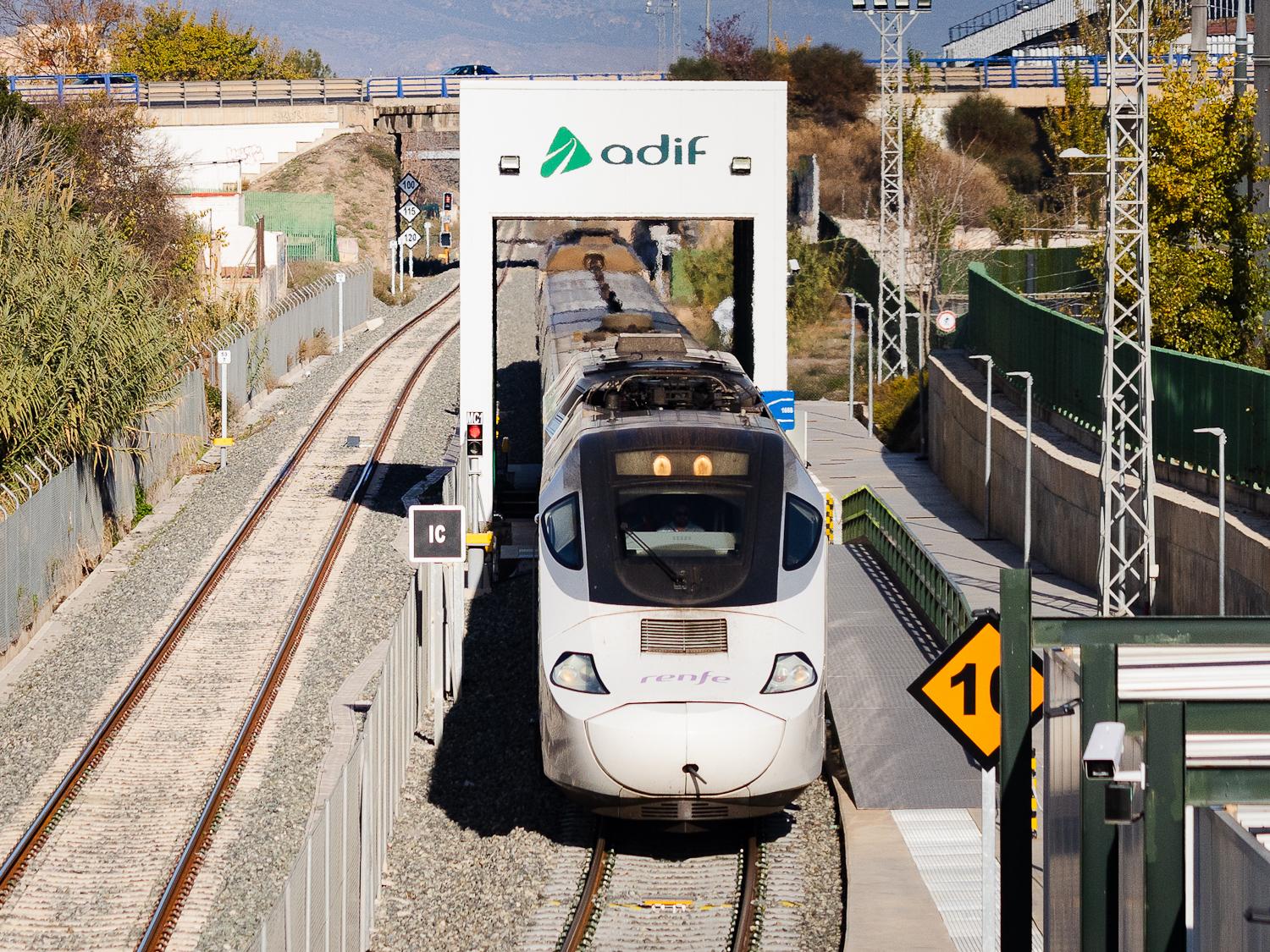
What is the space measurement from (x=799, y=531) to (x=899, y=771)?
3353 millimetres

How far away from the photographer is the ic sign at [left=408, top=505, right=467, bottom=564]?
18.0 meters

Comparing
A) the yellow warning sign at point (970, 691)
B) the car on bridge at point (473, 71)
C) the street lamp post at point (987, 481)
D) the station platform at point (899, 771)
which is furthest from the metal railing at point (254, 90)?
the yellow warning sign at point (970, 691)

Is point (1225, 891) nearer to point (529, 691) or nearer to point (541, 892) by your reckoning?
point (541, 892)

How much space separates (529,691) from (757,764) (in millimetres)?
6358

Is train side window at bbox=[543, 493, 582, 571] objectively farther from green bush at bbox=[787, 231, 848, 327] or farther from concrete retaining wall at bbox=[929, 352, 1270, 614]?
green bush at bbox=[787, 231, 848, 327]

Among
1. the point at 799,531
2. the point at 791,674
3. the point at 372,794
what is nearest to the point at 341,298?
the point at 799,531

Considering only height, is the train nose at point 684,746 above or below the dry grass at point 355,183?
below

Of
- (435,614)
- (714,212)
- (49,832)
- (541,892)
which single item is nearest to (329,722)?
(435,614)

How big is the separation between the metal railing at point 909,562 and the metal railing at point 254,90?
1851 inches

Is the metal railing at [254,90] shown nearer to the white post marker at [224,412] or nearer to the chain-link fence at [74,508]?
the white post marker at [224,412]

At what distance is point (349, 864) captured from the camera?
41.4ft

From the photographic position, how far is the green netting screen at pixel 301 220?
64.8m

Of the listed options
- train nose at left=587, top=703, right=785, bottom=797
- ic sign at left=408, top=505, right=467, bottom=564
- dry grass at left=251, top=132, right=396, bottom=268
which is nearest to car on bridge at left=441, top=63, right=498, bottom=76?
dry grass at left=251, top=132, right=396, bottom=268

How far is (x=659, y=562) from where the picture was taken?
14.3 meters
